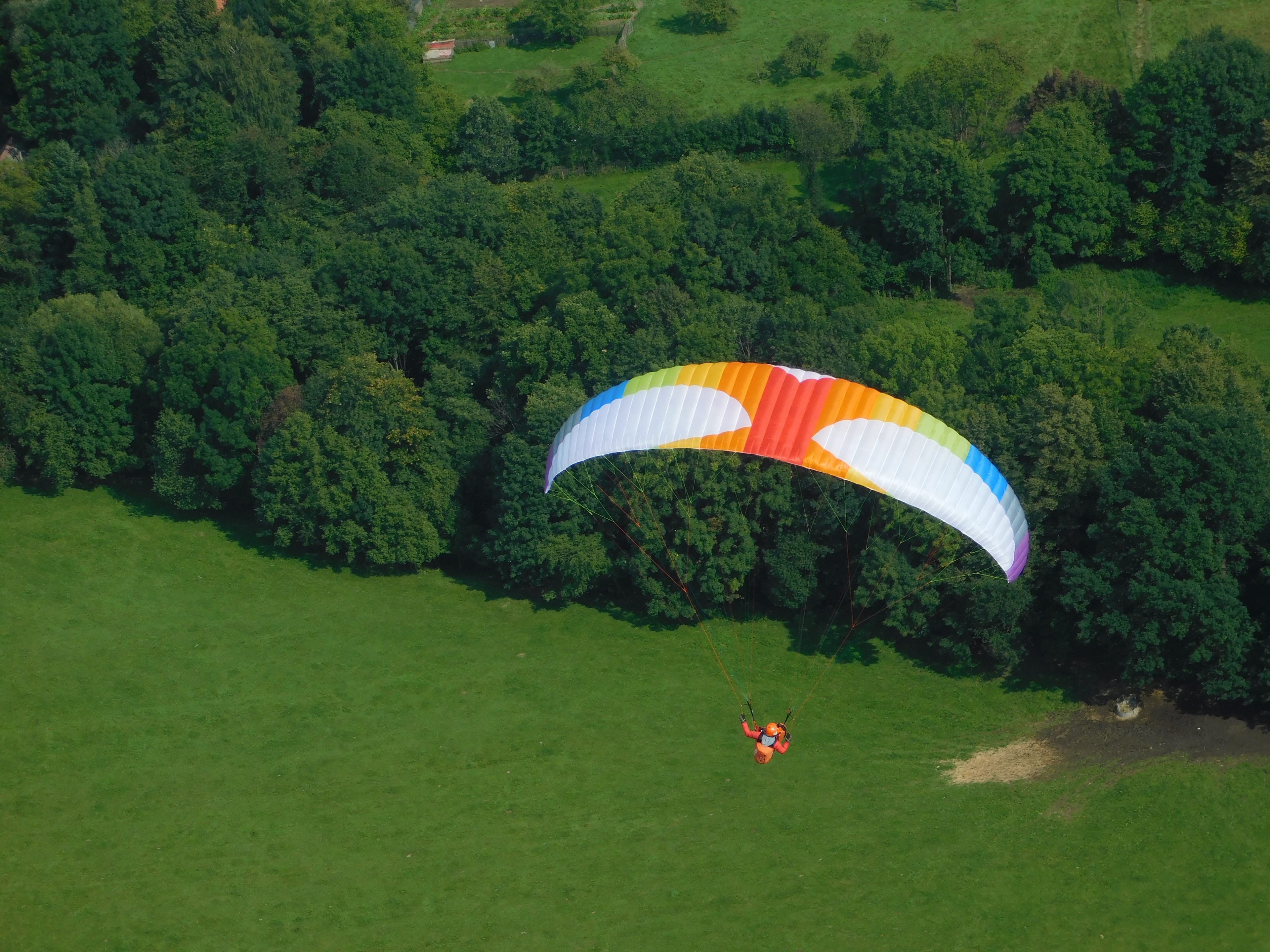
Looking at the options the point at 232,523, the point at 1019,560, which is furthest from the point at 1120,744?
the point at 232,523

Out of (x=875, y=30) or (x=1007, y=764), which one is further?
(x=875, y=30)

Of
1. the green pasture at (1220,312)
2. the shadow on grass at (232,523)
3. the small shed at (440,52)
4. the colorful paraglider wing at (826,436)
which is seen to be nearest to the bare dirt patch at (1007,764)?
the colorful paraglider wing at (826,436)

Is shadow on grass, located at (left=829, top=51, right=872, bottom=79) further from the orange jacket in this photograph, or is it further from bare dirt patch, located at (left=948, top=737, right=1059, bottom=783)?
the orange jacket

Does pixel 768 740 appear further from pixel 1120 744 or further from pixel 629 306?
pixel 629 306

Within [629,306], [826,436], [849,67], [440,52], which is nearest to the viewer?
[826,436]

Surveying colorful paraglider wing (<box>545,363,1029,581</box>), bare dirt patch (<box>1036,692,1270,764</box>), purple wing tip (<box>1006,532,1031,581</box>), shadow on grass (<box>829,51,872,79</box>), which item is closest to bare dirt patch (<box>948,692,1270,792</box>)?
bare dirt patch (<box>1036,692,1270,764</box>)

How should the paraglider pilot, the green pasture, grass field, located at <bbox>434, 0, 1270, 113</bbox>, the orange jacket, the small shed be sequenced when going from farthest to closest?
the small shed → grass field, located at <bbox>434, 0, 1270, 113</bbox> → the green pasture → the paraglider pilot → the orange jacket

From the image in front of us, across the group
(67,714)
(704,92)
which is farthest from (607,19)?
(67,714)
